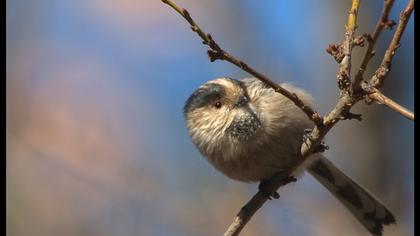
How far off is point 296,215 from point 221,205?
1.77 feet

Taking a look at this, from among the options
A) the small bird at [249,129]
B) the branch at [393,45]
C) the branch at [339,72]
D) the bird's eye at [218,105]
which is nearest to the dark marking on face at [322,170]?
the small bird at [249,129]

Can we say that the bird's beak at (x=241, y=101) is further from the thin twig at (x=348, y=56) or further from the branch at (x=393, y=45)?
the branch at (x=393, y=45)

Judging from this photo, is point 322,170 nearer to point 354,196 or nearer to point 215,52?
point 354,196

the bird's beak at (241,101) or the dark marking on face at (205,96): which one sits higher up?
the dark marking on face at (205,96)

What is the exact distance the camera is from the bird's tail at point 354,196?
146 inches

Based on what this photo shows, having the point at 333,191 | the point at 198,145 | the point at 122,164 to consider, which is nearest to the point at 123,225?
the point at 122,164

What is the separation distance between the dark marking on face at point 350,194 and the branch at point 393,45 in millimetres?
2011

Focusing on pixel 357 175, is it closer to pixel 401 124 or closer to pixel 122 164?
pixel 401 124

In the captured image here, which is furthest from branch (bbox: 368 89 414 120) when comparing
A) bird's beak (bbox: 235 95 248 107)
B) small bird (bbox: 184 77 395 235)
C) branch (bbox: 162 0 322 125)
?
bird's beak (bbox: 235 95 248 107)

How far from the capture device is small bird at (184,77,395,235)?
3.25 metres

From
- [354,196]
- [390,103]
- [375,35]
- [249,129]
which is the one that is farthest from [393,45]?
[354,196]

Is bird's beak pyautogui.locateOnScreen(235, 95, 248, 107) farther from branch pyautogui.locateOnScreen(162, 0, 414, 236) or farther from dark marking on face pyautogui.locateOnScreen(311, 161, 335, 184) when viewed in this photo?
dark marking on face pyautogui.locateOnScreen(311, 161, 335, 184)

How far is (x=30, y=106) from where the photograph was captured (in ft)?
16.9
